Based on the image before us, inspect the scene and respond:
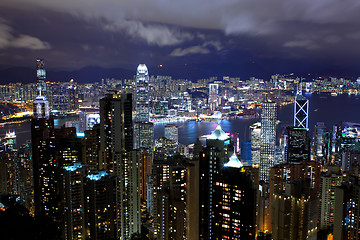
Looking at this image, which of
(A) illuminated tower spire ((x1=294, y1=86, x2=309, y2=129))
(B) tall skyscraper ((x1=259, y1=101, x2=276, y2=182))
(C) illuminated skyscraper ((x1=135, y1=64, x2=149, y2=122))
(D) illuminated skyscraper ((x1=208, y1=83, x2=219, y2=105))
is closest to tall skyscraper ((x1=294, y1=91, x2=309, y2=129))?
(A) illuminated tower spire ((x1=294, y1=86, x2=309, y2=129))

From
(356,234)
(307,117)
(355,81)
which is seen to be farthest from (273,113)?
(356,234)

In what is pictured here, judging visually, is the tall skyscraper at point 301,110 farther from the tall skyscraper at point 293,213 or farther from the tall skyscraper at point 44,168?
the tall skyscraper at point 44,168

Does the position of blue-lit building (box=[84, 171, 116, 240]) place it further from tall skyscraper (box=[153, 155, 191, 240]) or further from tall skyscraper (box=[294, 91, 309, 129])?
tall skyscraper (box=[294, 91, 309, 129])

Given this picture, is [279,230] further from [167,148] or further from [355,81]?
[355,81]

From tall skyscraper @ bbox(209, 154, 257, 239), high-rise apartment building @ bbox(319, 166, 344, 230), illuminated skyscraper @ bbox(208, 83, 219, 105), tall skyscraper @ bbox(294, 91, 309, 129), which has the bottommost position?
high-rise apartment building @ bbox(319, 166, 344, 230)

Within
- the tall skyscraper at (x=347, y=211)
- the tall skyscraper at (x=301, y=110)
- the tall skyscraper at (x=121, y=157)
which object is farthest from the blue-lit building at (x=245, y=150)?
the tall skyscraper at (x=347, y=211)

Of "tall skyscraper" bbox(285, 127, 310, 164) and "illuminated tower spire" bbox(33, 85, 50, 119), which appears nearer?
"tall skyscraper" bbox(285, 127, 310, 164)
